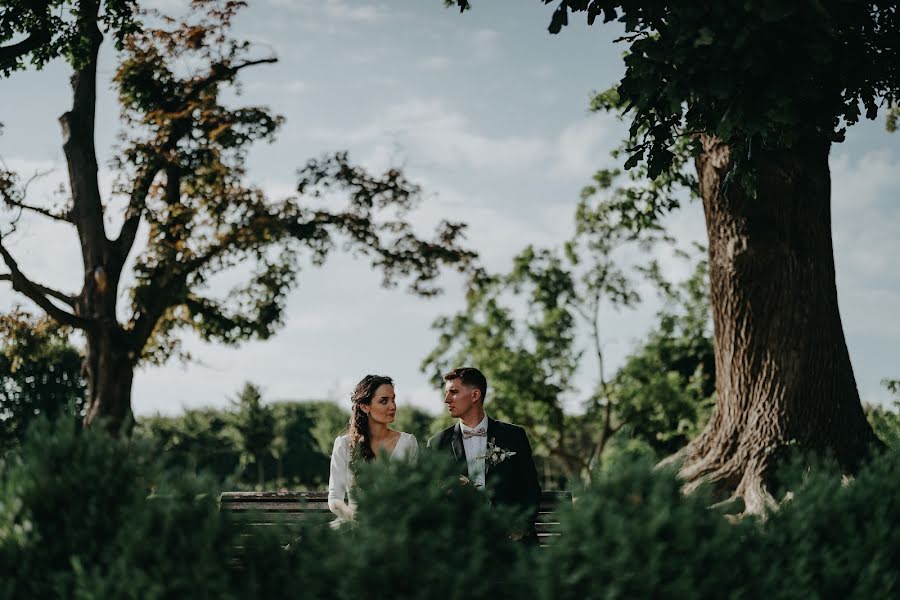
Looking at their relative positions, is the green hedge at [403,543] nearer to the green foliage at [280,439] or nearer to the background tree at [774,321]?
the background tree at [774,321]

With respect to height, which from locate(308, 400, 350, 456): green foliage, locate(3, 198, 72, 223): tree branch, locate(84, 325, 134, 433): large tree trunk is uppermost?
locate(308, 400, 350, 456): green foliage

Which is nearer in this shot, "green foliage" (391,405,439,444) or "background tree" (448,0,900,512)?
"background tree" (448,0,900,512)

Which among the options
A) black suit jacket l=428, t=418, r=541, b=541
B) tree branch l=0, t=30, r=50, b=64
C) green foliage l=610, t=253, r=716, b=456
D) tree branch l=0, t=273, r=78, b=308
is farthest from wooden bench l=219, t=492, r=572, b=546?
green foliage l=610, t=253, r=716, b=456

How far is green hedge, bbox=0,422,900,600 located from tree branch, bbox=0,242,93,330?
14.3 metres

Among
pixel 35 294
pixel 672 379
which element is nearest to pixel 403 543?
pixel 35 294

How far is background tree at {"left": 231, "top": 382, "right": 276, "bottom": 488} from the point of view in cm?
5765

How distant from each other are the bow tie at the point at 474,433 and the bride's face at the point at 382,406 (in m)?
0.58

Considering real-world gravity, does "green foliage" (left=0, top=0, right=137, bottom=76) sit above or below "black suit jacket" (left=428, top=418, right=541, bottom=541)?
above

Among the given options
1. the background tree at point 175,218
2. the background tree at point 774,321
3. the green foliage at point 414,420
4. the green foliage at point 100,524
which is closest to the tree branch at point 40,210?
the background tree at point 175,218

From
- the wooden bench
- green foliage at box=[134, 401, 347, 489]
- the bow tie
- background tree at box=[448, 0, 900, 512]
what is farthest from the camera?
green foliage at box=[134, 401, 347, 489]

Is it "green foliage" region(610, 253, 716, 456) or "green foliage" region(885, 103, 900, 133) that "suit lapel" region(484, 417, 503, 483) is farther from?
"green foliage" region(610, 253, 716, 456)

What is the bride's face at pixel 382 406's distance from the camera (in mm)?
7602

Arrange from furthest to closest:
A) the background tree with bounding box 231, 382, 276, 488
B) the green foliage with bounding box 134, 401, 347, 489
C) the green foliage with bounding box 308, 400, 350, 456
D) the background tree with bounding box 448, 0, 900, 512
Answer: the green foliage with bounding box 134, 401, 347, 489 → the green foliage with bounding box 308, 400, 350, 456 → the background tree with bounding box 231, 382, 276, 488 → the background tree with bounding box 448, 0, 900, 512

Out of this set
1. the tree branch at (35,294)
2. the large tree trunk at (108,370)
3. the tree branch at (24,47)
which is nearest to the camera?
the tree branch at (24,47)
